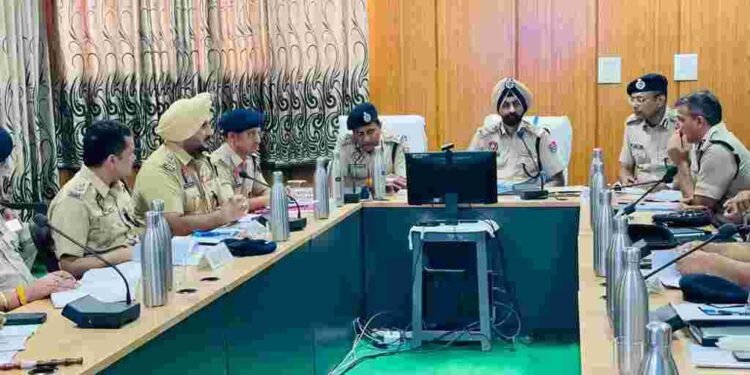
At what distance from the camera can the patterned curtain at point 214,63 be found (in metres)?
5.38

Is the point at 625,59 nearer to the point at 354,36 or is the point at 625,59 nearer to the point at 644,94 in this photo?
the point at 644,94

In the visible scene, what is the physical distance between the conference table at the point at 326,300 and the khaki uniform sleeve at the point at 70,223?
0.65 metres

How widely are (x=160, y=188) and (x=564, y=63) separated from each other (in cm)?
349

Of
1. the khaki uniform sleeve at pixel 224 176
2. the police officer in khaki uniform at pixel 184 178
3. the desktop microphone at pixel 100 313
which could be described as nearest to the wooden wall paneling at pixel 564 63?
the khaki uniform sleeve at pixel 224 176

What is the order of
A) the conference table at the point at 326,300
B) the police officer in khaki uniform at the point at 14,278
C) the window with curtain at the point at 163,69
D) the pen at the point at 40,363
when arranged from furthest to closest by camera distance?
the window with curtain at the point at 163,69 → the police officer in khaki uniform at the point at 14,278 → the conference table at the point at 326,300 → the pen at the point at 40,363

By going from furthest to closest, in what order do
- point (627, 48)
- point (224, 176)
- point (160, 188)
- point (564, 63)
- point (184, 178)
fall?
point (564, 63)
point (627, 48)
point (224, 176)
point (184, 178)
point (160, 188)

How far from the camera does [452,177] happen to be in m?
4.45

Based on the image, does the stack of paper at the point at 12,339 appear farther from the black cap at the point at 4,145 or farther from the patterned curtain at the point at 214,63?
the patterned curtain at the point at 214,63

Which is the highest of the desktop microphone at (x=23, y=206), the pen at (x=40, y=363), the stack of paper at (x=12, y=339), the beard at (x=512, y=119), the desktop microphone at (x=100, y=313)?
the beard at (x=512, y=119)

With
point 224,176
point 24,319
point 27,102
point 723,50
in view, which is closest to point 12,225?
point 24,319

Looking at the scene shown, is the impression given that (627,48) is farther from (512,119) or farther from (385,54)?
(385,54)

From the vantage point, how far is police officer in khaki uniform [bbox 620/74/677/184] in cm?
545

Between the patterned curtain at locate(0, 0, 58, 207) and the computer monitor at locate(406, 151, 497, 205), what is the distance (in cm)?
204

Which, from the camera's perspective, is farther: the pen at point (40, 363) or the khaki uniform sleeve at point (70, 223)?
the khaki uniform sleeve at point (70, 223)
